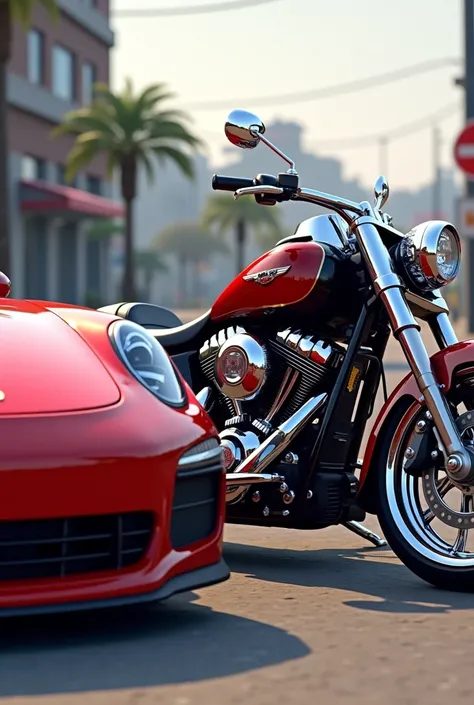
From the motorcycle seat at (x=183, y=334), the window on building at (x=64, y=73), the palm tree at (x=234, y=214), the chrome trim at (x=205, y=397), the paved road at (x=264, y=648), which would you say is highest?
the window on building at (x=64, y=73)

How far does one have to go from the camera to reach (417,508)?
16.9ft

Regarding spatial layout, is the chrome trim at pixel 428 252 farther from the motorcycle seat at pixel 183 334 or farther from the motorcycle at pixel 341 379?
the motorcycle seat at pixel 183 334

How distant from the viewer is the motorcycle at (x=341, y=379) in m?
5.09

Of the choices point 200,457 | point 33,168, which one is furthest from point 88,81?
point 200,457

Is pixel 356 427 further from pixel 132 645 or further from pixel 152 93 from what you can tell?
pixel 152 93

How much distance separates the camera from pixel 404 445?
5.20 meters

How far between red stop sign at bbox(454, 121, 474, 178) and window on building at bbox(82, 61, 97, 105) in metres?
33.6

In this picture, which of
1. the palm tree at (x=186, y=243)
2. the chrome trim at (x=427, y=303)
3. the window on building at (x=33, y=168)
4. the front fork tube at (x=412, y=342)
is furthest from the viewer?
the palm tree at (x=186, y=243)

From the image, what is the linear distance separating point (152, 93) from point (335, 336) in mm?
40794

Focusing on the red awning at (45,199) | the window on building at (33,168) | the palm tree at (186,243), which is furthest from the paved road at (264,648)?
the palm tree at (186,243)

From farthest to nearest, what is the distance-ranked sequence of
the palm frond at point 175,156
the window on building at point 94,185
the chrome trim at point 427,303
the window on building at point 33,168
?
the window on building at point 94,185
the window on building at point 33,168
the palm frond at point 175,156
the chrome trim at point 427,303

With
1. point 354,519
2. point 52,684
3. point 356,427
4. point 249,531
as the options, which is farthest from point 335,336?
point 52,684

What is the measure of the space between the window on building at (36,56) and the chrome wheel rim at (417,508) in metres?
41.9

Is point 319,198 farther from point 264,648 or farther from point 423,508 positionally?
point 264,648
